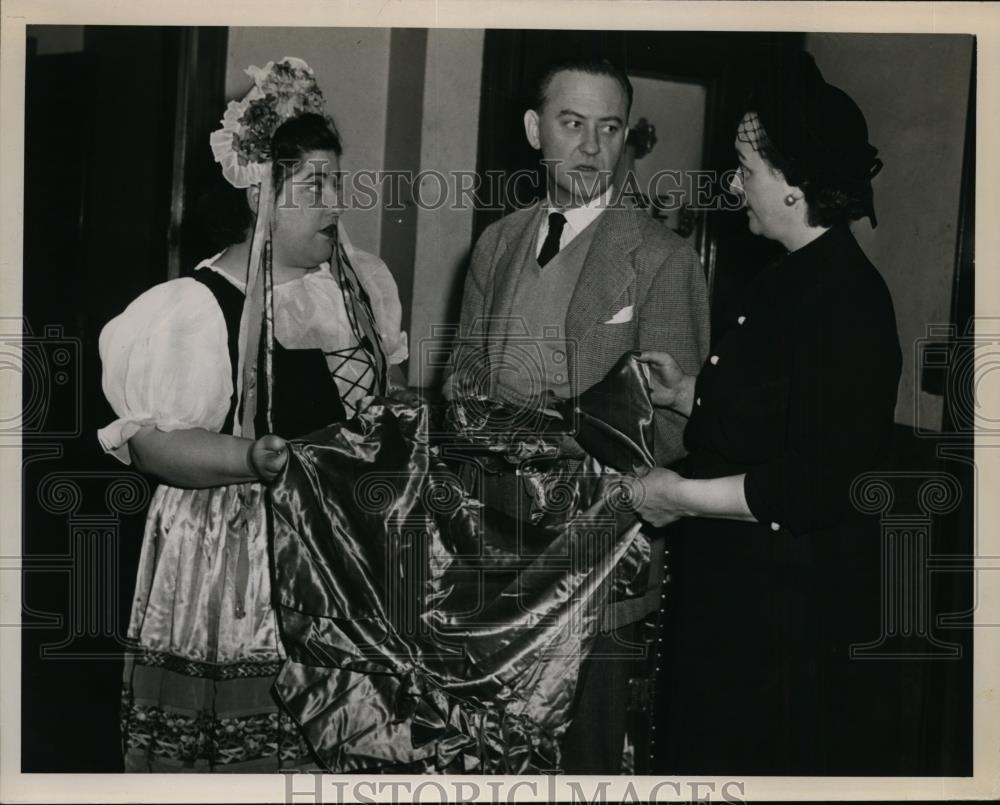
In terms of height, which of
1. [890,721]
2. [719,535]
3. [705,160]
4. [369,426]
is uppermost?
[705,160]

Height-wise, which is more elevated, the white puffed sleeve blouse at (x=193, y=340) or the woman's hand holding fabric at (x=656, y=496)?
the white puffed sleeve blouse at (x=193, y=340)

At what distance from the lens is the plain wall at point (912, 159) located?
84.0 inches

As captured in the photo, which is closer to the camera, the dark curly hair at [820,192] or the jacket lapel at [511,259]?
the dark curly hair at [820,192]

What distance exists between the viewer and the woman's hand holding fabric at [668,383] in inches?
83.0

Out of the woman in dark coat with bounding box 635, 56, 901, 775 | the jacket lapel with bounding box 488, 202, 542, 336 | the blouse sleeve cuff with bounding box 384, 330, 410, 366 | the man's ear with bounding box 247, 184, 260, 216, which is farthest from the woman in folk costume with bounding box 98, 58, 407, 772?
the woman in dark coat with bounding box 635, 56, 901, 775

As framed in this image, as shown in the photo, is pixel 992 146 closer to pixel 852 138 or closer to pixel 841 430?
pixel 852 138

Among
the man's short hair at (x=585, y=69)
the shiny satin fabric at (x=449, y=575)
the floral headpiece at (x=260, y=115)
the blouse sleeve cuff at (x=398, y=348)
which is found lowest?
the shiny satin fabric at (x=449, y=575)

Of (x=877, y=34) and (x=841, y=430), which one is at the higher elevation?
(x=877, y=34)

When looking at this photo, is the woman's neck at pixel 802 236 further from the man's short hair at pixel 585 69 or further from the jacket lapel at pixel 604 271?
the man's short hair at pixel 585 69

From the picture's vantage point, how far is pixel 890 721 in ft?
7.11

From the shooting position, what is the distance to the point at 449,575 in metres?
2.12

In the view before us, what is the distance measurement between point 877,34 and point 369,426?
133 centimetres

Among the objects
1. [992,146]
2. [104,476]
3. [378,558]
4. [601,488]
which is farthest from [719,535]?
[104,476]

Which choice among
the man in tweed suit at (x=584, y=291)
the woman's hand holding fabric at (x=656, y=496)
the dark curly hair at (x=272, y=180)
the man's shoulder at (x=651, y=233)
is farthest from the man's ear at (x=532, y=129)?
the woman's hand holding fabric at (x=656, y=496)
